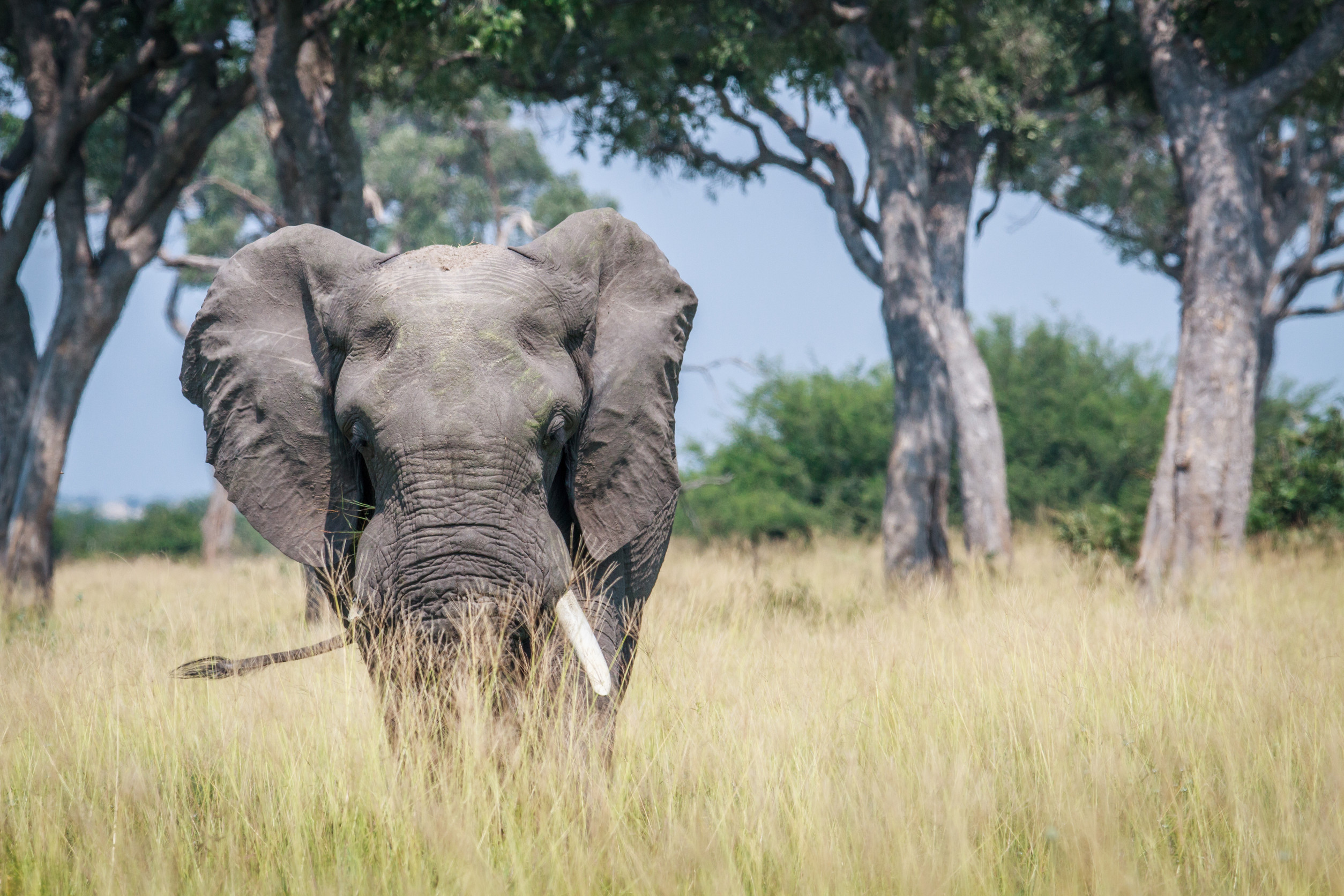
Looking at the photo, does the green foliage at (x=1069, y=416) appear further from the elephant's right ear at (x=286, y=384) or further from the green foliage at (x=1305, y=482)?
the elephant's right ear at (x=286, y=384)

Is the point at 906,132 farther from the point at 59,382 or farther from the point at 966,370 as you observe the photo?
the point at 59,382

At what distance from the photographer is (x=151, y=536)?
1105 inches

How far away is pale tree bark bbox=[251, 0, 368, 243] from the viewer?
9.28 metres

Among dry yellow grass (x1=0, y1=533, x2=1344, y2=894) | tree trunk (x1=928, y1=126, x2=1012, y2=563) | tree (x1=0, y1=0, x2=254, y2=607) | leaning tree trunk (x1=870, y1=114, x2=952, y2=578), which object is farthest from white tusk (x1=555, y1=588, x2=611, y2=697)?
tree trunk (x1=928, y1=126, x2=1012, y2=563)

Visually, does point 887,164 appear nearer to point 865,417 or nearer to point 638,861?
point 638,861

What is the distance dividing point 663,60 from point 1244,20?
5.84 m

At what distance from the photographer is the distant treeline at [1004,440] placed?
20.5 m

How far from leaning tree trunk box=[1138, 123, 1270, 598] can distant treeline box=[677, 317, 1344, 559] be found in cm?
944

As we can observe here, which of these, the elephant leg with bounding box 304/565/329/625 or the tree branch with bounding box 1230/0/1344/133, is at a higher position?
the tree branch with bounding box 1230/0/1344/133

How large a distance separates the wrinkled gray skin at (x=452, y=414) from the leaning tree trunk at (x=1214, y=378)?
6.10 m

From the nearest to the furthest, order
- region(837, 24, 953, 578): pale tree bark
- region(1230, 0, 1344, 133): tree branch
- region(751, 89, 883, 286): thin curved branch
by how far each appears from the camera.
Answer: region(1230, 0, 1344, 133): tree branch, region(837, 24, 953, 578): pale tree bark, region(751, 89, 883, 286): thin curved branch

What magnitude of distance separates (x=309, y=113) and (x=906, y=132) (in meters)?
5.62

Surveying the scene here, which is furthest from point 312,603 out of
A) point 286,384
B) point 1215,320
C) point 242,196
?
point 242,196

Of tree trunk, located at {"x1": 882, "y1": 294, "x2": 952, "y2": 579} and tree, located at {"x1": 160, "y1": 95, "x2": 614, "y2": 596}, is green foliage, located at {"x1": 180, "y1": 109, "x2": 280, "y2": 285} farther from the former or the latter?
tree trunk, located at {"x1": 882, "y1": 294, "x2": 952, "y2": 579}
